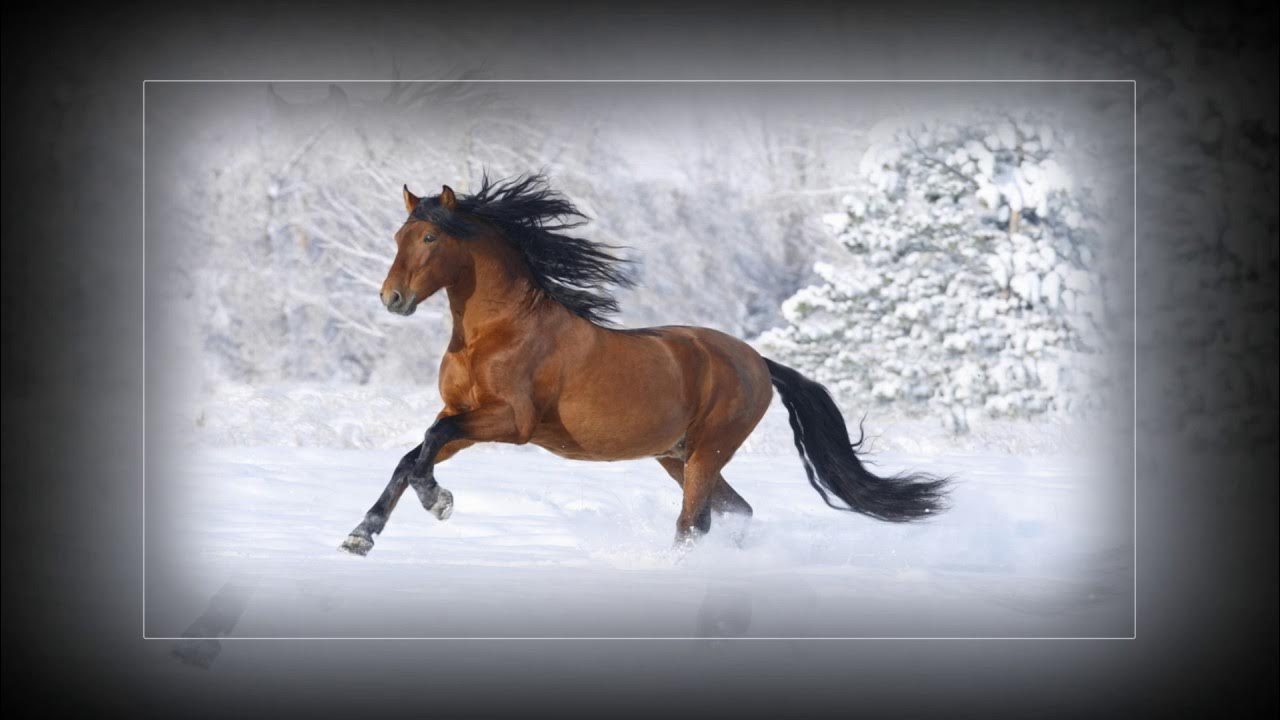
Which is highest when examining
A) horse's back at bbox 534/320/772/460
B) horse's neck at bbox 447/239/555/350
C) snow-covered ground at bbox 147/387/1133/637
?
horse's neck at bbox 447/239/555/350

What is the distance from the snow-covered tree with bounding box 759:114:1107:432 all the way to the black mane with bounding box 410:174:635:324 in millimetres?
3858

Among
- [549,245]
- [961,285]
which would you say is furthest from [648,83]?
[961,285]

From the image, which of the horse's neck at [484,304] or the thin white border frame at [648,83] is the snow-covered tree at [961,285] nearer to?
the thin white border frame at [648,83]

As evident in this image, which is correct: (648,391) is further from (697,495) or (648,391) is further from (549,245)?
(549,245)

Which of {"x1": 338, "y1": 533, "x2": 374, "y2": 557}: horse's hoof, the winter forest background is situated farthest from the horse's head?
the winter forest background

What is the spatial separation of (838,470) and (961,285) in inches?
133

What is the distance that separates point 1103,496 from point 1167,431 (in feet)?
2.11

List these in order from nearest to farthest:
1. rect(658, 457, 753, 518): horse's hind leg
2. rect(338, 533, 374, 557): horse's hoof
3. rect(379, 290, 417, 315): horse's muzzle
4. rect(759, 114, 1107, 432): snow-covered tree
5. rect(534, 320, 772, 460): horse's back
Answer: rect(338, 533, 374, 557): horse's hoof < rect(379, 290, 417, 315): horse's muzzle < rect(534, 320, 772, 460): horse's back < rect(658, 457, 753, 518): horse's hind leg < rect(759, 114, 1107, 432): snow-covered tree

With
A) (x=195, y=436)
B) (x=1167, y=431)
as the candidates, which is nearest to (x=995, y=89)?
(x=1167, y=431)

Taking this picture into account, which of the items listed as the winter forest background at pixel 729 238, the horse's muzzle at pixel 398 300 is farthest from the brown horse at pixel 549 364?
the winter forest background at pixel 729 238

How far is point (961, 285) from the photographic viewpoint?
31.6ft

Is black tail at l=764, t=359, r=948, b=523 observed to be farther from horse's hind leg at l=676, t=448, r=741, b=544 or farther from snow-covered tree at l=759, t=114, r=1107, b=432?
snow-covered tree at l=759, t=114, r=1107, b=432

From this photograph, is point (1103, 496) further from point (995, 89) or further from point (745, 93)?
point (745, 93)

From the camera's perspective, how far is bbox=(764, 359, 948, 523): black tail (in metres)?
6.65
